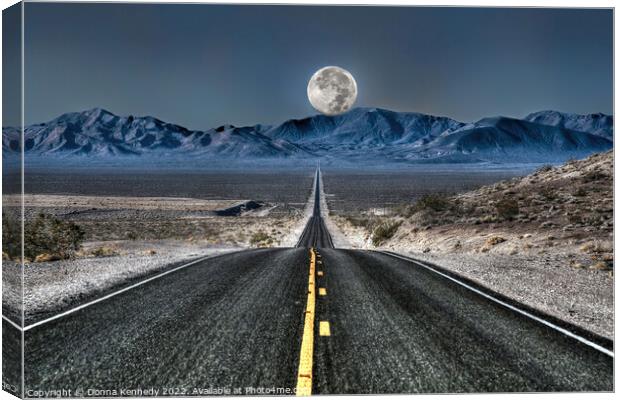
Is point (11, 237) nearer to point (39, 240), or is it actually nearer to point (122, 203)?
point (39, 240)

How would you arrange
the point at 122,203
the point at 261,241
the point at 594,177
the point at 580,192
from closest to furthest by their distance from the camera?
the point at 580,192, the point at 594,177, the point at 261,241, the point at 122,203

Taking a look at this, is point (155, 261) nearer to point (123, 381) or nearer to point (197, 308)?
point (197, 308)

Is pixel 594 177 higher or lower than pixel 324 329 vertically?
higher

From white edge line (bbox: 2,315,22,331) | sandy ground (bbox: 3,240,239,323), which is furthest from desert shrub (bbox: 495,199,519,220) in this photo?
white edge line (bbox: 2,315,22,331)

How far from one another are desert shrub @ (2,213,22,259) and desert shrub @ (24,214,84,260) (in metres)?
9.40

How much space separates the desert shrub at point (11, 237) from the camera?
24.8 feet

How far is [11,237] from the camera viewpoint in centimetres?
761

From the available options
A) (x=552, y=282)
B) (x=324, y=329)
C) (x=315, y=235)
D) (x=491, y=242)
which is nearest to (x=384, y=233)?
(x=315, y=235)

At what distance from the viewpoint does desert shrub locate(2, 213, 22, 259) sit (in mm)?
7547

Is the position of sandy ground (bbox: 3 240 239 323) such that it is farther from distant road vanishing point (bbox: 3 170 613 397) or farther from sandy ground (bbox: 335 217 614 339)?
sandy ground (bbox: 335 217 614 339)

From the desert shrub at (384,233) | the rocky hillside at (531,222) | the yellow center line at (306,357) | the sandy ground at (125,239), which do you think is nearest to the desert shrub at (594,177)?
the rocky hillside at (531,222)

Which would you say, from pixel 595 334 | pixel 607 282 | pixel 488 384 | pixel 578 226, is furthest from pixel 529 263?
pixel 488 384

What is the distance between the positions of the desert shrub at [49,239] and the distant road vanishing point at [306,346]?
9159 millimetres

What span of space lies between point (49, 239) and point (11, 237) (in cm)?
1484
